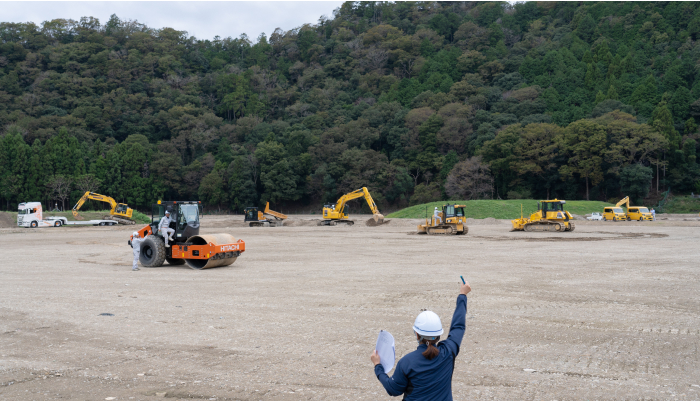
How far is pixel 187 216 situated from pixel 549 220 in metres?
27.5

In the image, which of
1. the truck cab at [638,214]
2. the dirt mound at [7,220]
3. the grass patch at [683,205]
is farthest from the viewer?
the grass patch at [683,205]

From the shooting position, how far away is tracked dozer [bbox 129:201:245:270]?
57.1 feet

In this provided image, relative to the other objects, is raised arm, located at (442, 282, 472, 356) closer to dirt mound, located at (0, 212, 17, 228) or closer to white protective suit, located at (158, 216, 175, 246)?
white protective suit, located at (158, 216, 175, 246)

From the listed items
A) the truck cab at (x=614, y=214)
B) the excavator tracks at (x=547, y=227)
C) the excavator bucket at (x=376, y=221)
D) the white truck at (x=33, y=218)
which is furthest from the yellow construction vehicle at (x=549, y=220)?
the white truck at (x=33, y=218)

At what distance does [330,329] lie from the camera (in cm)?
876

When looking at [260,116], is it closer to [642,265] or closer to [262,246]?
[262,246]

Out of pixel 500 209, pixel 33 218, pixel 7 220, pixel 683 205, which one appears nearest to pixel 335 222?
pixel 500 209

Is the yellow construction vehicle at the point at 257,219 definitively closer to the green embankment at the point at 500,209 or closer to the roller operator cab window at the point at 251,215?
the roller operator cab window at the point at 251,215

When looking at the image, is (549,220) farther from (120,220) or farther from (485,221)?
(120,220)

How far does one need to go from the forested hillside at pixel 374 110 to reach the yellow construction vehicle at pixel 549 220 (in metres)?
32.3

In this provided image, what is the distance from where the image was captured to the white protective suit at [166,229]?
58.5 ft

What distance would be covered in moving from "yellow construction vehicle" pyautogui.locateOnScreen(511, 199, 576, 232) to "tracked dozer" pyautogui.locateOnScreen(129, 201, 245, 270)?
25626mm

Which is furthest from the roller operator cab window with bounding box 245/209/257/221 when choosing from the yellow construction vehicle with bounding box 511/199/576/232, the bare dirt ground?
the bare dirt ground

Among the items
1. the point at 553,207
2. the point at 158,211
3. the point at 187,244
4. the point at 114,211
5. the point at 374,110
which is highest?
the point at 374,110
